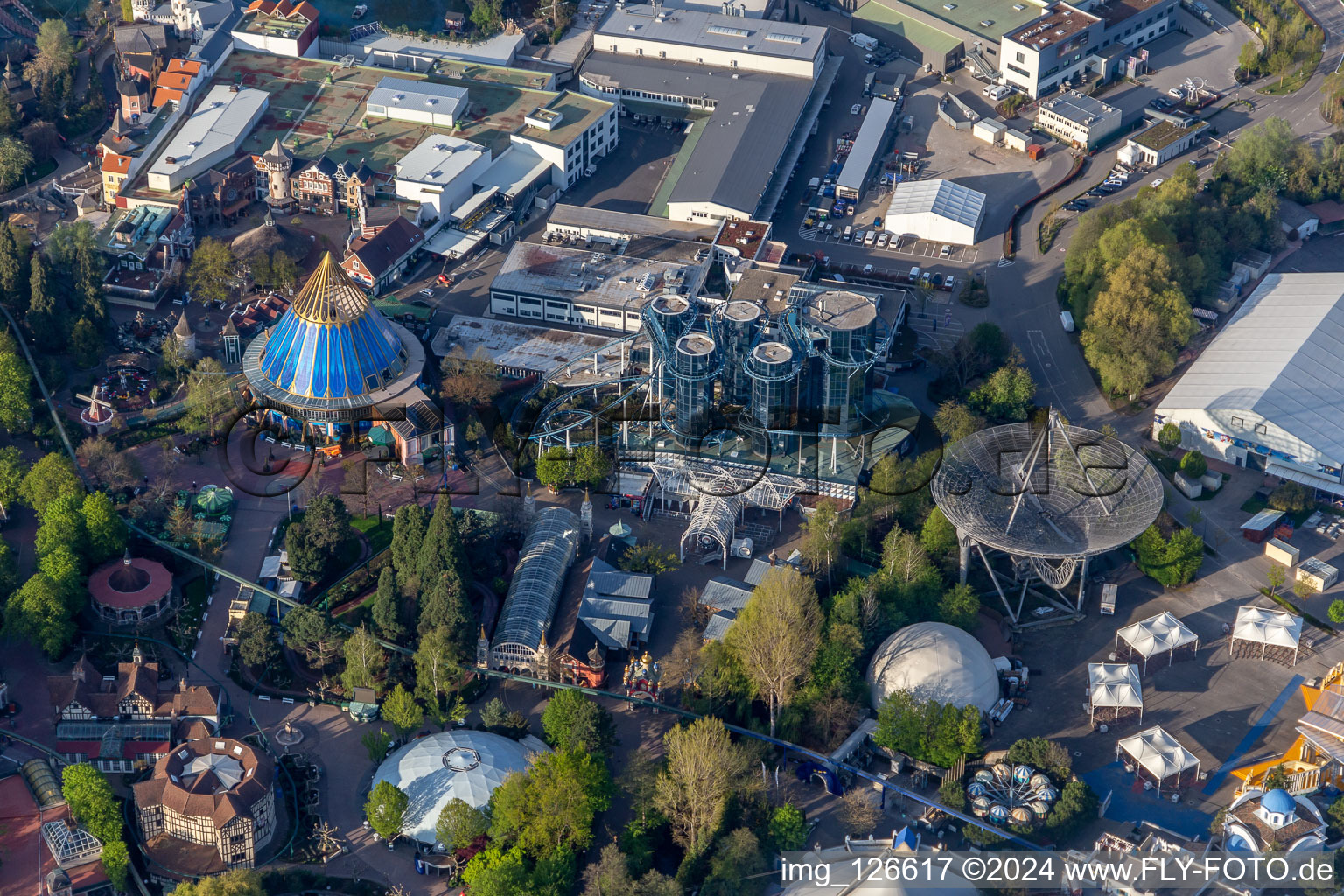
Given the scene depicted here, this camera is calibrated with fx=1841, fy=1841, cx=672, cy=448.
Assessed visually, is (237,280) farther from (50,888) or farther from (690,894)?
(690,894)

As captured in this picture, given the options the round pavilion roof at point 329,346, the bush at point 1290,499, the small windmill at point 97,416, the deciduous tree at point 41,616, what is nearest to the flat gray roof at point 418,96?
the round pavilion roof at point 329,346

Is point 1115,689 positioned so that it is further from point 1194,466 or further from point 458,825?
point 458,825

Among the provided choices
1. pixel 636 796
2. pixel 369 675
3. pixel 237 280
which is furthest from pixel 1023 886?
pixel 237 280

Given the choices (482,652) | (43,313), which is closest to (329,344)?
(43,313)

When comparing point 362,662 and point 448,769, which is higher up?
point 448,769

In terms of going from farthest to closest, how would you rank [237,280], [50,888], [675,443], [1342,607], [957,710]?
[237,280] < [675,443] < [1342,607] < [957,710] < [50,888]

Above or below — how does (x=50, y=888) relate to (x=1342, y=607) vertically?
below

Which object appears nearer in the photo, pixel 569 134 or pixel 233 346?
pixel 233 346
